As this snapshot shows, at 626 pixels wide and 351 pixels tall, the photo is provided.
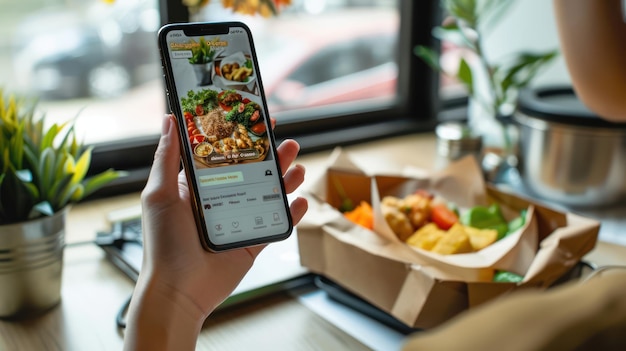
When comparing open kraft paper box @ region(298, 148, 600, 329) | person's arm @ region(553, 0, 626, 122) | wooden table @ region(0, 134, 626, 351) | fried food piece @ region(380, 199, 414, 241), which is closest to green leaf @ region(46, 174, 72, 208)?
wooden table @ region(0, 134, 626, 351)

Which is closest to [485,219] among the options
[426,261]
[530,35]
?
[426,261]

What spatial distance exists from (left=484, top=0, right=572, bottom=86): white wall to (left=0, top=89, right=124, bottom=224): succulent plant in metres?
1.05

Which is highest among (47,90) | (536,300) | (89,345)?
(536,300)

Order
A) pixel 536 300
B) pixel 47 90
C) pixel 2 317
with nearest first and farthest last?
pixel 536 300 < pixel 2 317 < pixel 47 90

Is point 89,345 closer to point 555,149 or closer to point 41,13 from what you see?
point 555,149

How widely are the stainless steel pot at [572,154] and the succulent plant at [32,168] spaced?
0.76m

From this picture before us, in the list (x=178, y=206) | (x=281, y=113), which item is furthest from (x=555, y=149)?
(x=178, y=206)

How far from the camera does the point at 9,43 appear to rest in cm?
134

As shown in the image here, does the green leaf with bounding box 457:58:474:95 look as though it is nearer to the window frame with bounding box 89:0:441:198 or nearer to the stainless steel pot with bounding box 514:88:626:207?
the stainless steel pot with bounding box 514:88:626:207

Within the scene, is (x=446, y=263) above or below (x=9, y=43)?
below

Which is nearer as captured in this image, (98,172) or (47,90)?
(98,172)

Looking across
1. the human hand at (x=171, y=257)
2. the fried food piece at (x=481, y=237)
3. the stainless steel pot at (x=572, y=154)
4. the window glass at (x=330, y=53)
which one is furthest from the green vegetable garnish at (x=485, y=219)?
the window glass at (x=330, y=53)

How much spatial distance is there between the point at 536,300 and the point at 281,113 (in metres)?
1.19

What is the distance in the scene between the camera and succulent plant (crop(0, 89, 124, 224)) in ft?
2.28
